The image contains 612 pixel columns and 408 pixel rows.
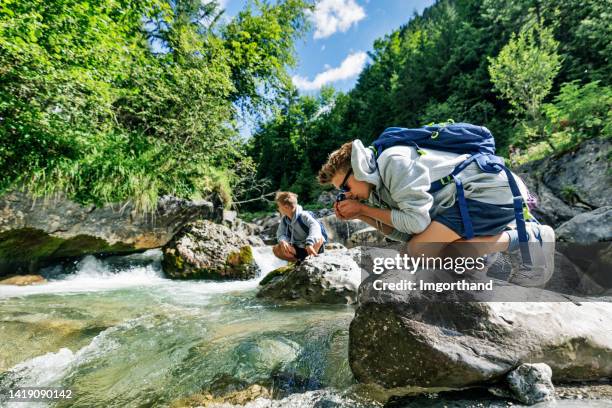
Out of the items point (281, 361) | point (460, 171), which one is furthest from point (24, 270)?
point (460, 171)

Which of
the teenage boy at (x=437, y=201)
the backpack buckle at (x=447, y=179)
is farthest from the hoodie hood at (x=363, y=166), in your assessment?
the backpack buckle at (x=447, y=179)

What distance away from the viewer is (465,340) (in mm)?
1801

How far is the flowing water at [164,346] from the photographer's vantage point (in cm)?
218

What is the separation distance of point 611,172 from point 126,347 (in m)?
12.2

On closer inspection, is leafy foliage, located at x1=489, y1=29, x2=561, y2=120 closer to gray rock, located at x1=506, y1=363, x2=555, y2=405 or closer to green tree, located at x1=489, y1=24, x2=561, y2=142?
green tree, located at x1=489, y1=24, x2=561, y2=142

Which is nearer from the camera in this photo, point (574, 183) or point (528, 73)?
point (574, 183)

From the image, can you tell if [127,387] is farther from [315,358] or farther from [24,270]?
[24,270]

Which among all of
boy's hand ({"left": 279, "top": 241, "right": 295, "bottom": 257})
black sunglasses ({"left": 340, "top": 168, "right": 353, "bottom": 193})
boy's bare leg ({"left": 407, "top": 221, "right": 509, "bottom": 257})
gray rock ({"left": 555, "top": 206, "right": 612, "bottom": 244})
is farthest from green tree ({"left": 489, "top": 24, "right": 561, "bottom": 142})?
black sunglasses ({"left": 340, "top": 168, "right": 353, "bottom": 193})

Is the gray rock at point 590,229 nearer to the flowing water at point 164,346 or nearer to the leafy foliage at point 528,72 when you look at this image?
the flowing water at point 164,346

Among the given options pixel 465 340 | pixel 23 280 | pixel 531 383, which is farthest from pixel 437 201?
pixel 23 280

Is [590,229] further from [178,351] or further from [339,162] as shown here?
[178,351]

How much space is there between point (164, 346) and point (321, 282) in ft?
7.79

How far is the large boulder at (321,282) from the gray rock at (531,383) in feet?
9.49

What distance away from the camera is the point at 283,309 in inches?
171
